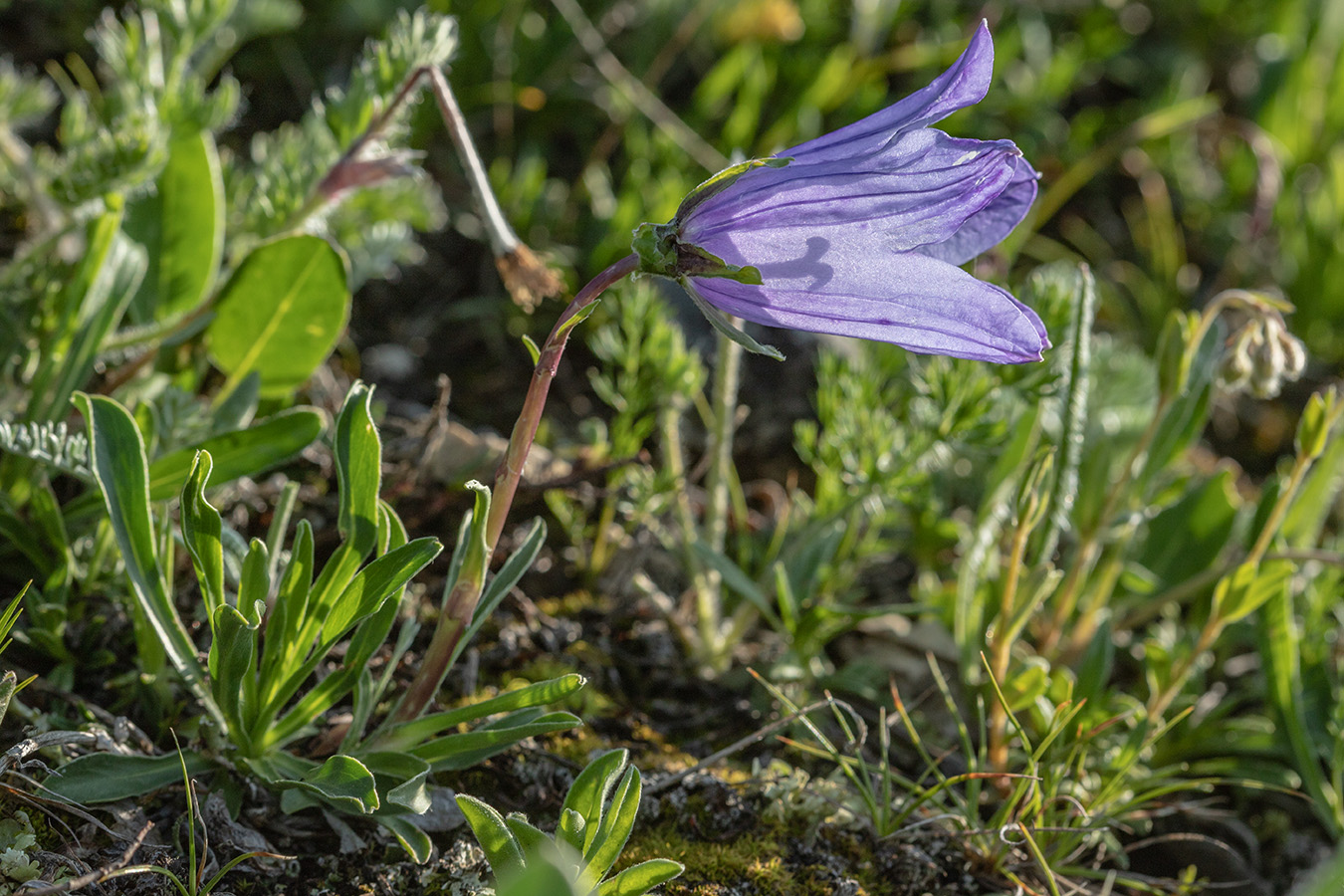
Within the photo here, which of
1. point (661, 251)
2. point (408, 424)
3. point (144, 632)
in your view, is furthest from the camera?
point (408, 424)

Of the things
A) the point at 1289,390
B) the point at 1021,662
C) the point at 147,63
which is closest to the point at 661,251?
the point at 1021,662

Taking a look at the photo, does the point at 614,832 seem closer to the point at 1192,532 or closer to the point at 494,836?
the point at 494,836

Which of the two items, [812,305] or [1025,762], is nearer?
[812,305]

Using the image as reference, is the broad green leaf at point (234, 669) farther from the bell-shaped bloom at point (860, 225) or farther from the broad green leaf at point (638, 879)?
the bell-shaped bloom at point (860, 225)

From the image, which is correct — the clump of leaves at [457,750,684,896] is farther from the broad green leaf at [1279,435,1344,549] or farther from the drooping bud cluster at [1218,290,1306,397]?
the broad green leaf at [1279,435,1344,549]

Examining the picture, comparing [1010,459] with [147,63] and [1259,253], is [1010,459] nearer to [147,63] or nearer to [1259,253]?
[147,63]

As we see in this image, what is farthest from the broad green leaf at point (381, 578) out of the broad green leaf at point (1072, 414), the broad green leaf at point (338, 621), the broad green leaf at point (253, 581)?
the broad green leaf at point (1072, 414)

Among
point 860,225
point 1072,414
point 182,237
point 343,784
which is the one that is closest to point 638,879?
point 343,784
